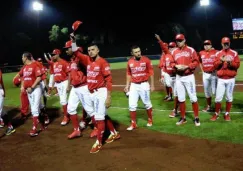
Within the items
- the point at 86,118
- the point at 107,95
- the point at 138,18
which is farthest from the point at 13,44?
the point at 107,95

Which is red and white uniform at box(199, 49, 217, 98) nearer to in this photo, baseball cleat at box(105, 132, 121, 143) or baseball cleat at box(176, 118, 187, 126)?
baseball cleat at box(176, 118, 187, 126)

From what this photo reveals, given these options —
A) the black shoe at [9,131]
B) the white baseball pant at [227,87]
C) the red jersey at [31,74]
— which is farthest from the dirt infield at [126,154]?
the white baseball pant at [227,87]

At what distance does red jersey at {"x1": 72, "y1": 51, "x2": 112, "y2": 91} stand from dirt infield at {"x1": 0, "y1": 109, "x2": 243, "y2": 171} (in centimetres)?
148

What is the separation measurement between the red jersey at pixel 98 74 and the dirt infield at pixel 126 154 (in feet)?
4.85

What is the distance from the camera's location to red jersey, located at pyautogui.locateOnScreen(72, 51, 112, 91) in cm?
651

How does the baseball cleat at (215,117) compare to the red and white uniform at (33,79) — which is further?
the baseball cleat at (215,117)

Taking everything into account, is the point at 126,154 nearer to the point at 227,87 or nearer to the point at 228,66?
the point at 227,87

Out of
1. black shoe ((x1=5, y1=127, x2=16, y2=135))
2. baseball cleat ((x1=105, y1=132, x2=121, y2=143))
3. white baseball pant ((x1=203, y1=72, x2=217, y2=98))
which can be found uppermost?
white baseball pant ((x1=203, y1=72, x2=217, y2=98))

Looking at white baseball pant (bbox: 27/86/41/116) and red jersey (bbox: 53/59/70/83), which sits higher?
red jersey (bbox: 53/59/70/83)

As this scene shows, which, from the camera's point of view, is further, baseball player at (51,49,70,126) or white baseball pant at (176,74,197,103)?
baseball player at (51,49,70,126)

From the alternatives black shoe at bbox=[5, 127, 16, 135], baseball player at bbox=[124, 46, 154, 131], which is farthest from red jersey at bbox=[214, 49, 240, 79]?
black shoe at bbox=[5, 127, 16, 135]

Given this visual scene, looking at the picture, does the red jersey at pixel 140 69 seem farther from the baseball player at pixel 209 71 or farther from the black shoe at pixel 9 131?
the black shoe at pixel 9 131

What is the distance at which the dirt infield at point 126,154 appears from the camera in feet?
17.8

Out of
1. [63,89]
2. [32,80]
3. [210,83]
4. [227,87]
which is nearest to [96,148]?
[32,80]
